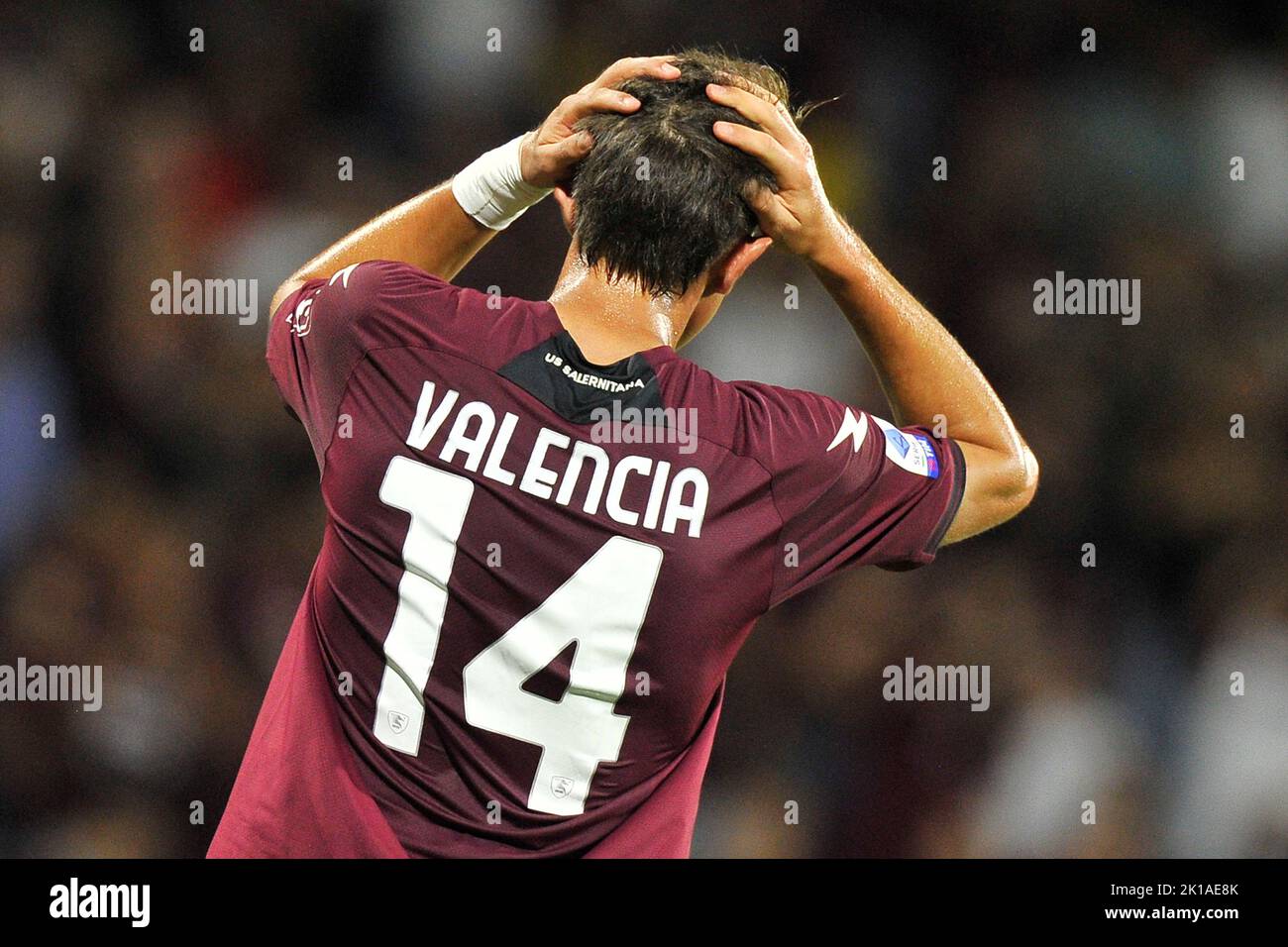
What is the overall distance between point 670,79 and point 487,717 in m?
0.91

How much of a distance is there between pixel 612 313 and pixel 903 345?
1.49 feet

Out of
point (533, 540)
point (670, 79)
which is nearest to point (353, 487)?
point (533, 540)

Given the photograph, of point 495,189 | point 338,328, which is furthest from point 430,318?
point 495,189

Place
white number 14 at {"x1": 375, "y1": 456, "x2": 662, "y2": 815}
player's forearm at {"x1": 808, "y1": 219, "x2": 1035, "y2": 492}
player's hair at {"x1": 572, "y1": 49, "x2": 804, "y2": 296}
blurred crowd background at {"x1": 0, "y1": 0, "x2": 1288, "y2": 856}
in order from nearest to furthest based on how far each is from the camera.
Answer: white number 14 at {"x1": 375, "y1": 456, "x2": 662, "y2": 815} < player's hair at {"x1": 572, "y1": 49, "x2": 804, "y2": 296} < player's forearm at {"x1": 808, "y1": 219, "x2": 1035, "y2": 492} < blurred crowd background at {"x1": 0, "y1": 0, "x2": 1288, "y2": 856}

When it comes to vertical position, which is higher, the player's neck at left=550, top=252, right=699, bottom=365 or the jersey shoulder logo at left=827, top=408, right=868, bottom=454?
the player's neck at left=550, top=252, right=699, bottom=365

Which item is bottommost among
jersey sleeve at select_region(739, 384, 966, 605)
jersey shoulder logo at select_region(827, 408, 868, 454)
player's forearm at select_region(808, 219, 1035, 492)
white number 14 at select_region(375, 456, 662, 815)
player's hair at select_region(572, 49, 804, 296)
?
white number 14 at select_region(375, 456, 662, 815)

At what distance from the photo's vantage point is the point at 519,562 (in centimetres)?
169

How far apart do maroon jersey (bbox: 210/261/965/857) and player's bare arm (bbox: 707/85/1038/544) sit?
0.73 feet

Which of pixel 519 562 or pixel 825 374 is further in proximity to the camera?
pixel 825 374

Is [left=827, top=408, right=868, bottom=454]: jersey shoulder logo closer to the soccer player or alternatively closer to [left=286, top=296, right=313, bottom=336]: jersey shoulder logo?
the soccer player

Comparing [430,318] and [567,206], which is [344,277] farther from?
[567,206]

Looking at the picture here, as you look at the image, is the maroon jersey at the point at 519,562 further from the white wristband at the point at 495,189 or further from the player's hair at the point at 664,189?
the white wristband at the point at 495,189

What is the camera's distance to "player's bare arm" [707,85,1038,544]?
1.84 m

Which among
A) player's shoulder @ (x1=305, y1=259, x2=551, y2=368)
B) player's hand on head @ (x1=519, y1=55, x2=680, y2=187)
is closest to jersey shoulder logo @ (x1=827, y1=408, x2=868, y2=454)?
player's shoulder @ (x1=305, y1=259, x2=551, y2=368)
